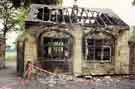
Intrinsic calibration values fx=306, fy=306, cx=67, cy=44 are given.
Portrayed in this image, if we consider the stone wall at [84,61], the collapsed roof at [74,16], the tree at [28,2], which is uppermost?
the tree at [28,2]

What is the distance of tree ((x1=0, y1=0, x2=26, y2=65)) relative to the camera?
1508 inches

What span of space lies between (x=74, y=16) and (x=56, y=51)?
404 centimetres

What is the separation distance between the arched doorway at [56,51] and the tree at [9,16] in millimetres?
15085

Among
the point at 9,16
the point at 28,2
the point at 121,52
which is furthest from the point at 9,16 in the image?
the point at 121,52

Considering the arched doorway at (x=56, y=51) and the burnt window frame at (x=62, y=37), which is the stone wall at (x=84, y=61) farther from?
the arched doorway at (x=56, y=51)

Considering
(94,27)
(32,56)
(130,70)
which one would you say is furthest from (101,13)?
(32,56)

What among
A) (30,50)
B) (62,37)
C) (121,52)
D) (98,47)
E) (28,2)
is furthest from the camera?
(28,2)

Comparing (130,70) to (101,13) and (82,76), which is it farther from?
(101,13)

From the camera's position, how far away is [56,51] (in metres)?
24.5

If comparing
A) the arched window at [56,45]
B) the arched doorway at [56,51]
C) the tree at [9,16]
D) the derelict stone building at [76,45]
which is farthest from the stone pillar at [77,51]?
the tree at [9,16]

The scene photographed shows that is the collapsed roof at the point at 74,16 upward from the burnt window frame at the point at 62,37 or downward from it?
upward

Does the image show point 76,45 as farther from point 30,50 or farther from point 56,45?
point 30,50

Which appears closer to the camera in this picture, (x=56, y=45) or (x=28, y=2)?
(x=56, y=45)

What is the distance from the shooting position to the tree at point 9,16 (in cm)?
3831
